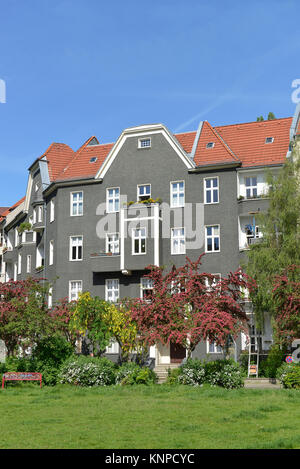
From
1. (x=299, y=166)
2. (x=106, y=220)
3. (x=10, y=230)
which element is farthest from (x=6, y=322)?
(x=10, y=230)

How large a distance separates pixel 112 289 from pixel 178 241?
5653 mm

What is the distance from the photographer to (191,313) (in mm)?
27453

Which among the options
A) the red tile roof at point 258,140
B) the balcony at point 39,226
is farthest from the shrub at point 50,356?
the red tile roof at point 258,140

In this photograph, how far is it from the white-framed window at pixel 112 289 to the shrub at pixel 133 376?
1099 centimetres

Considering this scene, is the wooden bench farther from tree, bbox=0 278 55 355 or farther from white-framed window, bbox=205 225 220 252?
white-framed window, bbox=205 225 220 252

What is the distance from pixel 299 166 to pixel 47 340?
1826 cm

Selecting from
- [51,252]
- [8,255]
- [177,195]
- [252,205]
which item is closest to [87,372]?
[177,195]

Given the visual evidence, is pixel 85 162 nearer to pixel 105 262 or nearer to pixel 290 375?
pixel 105 262

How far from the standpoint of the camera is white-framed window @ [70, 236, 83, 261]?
135ft

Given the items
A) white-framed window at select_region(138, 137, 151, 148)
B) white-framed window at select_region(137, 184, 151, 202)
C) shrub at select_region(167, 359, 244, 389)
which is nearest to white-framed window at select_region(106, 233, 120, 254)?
white-framed window at select_region(137, 184, 151, 202)

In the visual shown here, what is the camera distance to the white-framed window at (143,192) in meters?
40.4

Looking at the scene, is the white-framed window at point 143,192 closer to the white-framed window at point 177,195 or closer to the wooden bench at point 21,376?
the white-framed window at point 177,195

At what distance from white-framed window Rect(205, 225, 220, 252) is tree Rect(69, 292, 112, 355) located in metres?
8.87

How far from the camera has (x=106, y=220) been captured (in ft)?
133
